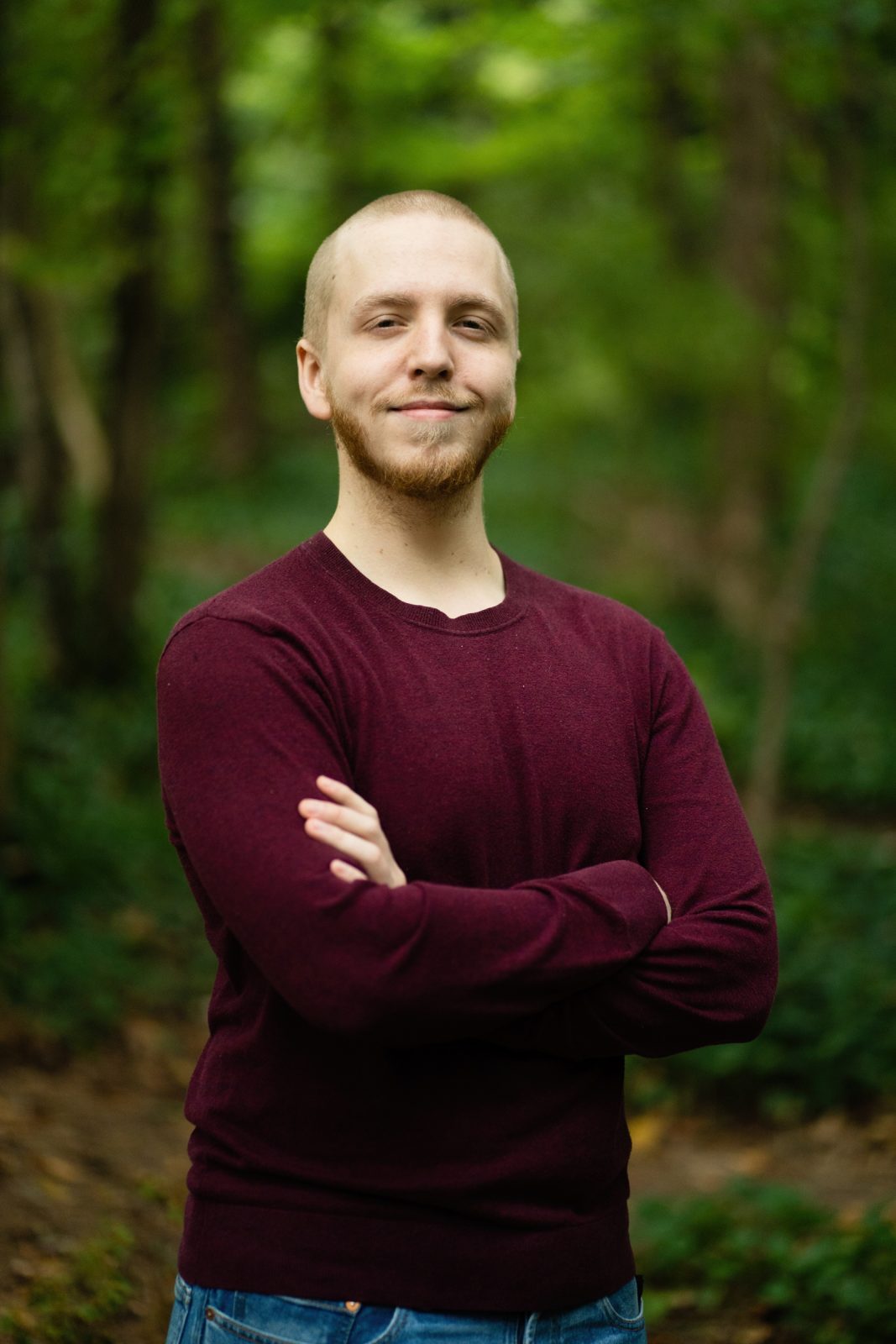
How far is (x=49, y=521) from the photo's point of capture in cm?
956

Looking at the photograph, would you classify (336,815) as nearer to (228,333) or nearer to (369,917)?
(369,917)

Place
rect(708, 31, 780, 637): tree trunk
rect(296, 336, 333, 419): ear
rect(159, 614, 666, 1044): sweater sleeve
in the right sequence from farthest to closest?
1. rect(708, 31, 780, 637): tree trunk
2. rect(296, 336, 333, 419): ear
3. rect(159, 614, 666, 1044): sweater sleeve

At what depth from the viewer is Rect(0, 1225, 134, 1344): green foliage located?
345 cm

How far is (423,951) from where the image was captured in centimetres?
179

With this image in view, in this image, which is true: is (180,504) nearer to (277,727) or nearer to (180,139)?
(180,139)

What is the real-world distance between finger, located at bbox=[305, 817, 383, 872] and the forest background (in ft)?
7.71

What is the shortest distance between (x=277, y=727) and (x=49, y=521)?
8213 mm

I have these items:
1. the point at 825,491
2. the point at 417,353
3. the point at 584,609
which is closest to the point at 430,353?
the point at 417,353

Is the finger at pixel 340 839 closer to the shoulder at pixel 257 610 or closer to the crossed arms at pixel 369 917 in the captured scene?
the crossed arms at pixel 369 917

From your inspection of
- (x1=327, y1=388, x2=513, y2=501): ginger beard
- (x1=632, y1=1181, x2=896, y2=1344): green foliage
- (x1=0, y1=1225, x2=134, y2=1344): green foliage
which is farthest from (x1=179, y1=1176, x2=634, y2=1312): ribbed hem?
(x1=632, y1=1181, x2=896, y2=1344): green foliage

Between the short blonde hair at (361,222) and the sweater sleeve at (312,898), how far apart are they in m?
0.58

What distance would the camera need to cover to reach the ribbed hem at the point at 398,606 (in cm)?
208

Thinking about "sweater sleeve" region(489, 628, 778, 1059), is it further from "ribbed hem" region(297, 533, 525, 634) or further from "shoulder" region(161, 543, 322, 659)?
"shoulder" region(161, 543, 322, 659)

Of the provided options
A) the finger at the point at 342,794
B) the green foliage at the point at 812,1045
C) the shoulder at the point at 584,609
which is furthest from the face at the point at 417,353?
the green foliage at the point at 812,1045
